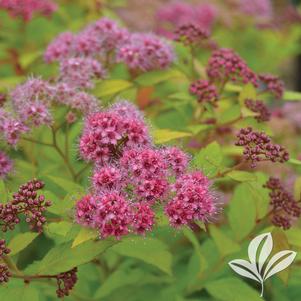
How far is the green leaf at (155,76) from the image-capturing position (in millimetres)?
2309

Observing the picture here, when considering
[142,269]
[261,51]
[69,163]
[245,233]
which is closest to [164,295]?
[142,269]

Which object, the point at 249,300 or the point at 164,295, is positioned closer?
the point at 249,300

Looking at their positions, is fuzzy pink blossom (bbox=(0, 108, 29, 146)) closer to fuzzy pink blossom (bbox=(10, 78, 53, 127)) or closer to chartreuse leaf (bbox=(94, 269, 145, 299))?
fuzzy pink blossom (bbox=(10, 78, 53, 127))

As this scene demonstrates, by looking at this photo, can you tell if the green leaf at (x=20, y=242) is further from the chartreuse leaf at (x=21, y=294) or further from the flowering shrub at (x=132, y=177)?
the chartreuse leaf at (x=21, y=294)

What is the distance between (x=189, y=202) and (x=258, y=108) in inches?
27.9

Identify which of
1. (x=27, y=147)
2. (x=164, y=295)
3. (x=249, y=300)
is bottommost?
(x=164, y=295)

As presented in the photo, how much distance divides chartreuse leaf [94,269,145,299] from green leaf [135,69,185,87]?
79cm

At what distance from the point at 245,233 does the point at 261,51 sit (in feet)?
7.44

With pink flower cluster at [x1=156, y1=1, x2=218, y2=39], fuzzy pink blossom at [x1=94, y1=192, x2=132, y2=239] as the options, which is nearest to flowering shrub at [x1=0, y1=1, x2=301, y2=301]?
fuzzy pink blossom at [x1=94, y1=192, x2=132, y2=239]

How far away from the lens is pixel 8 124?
6.04 feet

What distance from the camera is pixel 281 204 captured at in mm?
1864

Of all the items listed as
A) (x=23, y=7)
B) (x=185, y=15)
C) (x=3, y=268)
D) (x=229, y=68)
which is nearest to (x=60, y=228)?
(x=3, y=268)

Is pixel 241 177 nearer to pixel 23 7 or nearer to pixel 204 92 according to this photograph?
pixel 204 92

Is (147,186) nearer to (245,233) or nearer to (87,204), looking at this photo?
(87,204)
